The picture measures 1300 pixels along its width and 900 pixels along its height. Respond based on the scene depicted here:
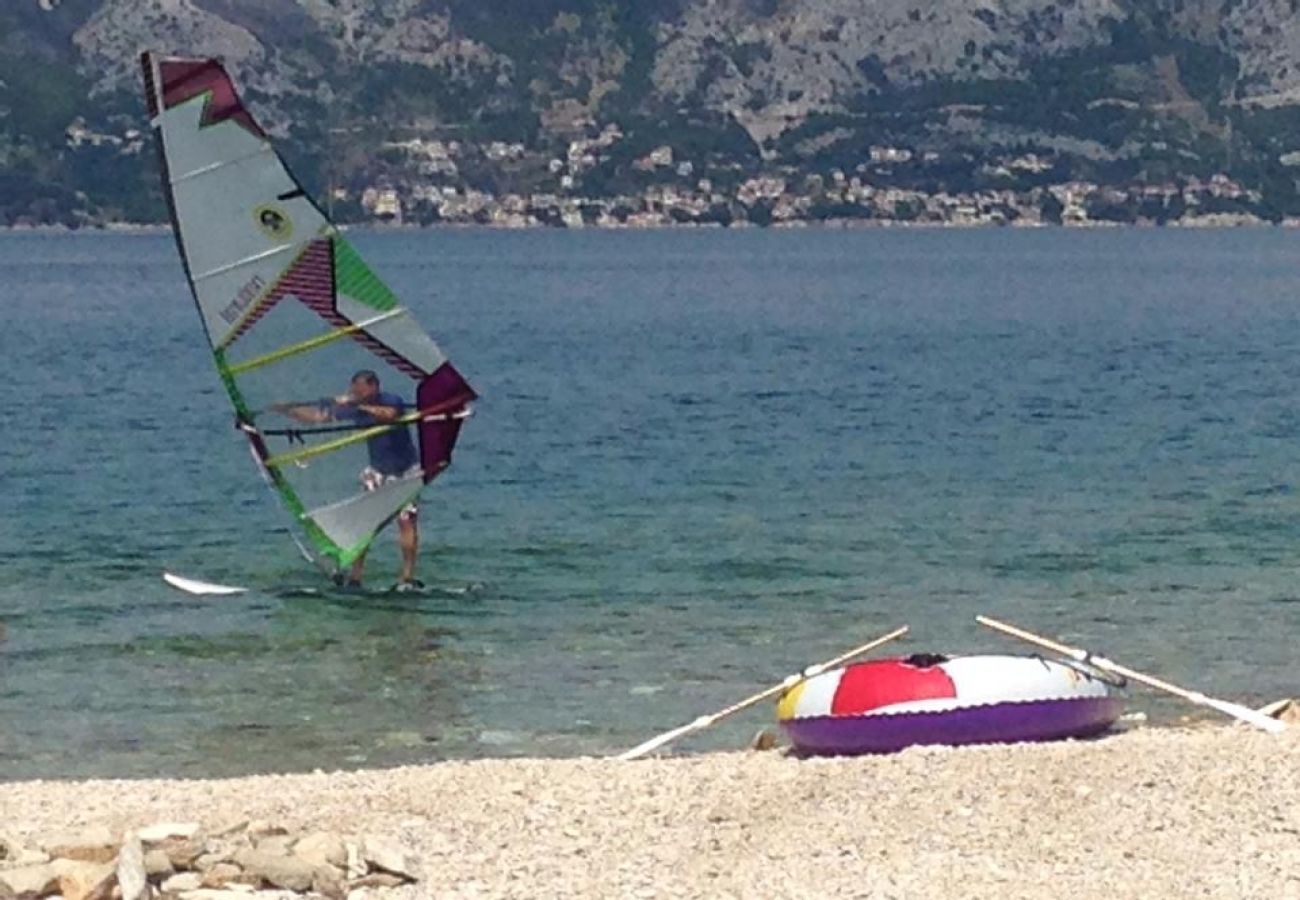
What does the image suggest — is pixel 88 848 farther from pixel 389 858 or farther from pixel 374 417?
pixel 374 417

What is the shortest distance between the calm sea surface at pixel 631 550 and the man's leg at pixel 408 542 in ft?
1.93

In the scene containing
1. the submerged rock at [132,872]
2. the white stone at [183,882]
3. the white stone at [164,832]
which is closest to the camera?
the submerged rock at [132,872]

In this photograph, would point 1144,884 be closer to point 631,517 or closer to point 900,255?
point 631,517

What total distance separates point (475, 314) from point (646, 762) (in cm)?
8250

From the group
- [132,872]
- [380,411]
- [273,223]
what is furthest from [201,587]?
[132,872]

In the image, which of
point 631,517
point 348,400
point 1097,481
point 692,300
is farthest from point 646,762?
point 692,300

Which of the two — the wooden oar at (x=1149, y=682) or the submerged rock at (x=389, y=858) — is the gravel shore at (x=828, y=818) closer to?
the submerged rock at (x=389, y=858)

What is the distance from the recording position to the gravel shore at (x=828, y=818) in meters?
10.9

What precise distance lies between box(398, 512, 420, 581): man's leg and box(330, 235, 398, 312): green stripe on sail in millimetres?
1899

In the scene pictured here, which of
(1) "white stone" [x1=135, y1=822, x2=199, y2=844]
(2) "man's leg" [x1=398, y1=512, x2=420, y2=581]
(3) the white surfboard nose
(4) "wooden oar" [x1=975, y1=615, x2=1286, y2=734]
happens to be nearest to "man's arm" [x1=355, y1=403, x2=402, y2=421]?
→ (2) "man's leg" [x1=398, y1=512, x2=420, y2=581]

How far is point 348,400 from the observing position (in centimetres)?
2191

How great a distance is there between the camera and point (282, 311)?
71.7 feet

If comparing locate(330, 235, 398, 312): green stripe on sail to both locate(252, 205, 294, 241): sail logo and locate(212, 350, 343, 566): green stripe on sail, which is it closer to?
locate(252, 205, 294, 241): sail logo

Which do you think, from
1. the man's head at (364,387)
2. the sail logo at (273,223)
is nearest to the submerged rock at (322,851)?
the man's head at (364,387)
